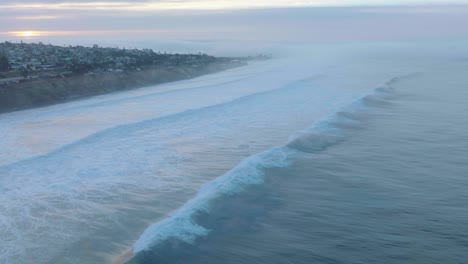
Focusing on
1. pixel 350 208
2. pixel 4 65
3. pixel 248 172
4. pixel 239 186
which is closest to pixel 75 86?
pixel 4 65

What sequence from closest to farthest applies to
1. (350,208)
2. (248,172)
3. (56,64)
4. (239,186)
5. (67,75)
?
(350,208), (239,186), (248,172), (67,75), (56,64)

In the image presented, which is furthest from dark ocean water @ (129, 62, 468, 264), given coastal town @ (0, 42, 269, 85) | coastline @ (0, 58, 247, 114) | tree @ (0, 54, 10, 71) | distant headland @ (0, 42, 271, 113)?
tree @ (0, 54, 10, 71)

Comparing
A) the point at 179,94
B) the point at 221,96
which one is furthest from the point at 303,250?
the point at 179,94

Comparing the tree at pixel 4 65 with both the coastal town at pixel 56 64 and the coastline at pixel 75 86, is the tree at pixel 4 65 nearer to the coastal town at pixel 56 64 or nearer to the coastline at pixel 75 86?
the coastal town at pixel 56 64

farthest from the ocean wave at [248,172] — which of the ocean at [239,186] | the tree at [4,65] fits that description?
the tree at [4,65]

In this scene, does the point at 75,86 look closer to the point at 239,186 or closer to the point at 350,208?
the point at 239,186

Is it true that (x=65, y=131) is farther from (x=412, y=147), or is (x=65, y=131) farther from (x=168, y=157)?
(x=412, y=147)
